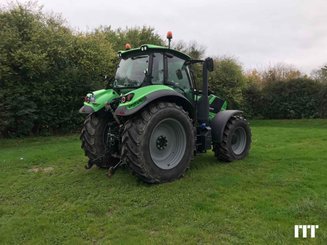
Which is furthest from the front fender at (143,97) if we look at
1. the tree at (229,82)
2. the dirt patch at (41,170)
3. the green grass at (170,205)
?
the tree at (229,82)

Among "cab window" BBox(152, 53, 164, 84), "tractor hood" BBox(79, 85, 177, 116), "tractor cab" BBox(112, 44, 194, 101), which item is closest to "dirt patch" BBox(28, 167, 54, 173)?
"tractor hood" BBox(79, 85, 177, 116)

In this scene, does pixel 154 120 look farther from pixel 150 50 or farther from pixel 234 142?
pixel 234 142

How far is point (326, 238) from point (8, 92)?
10.8 m

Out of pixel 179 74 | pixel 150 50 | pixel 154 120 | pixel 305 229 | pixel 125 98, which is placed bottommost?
pixel 305 229

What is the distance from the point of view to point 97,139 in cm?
572

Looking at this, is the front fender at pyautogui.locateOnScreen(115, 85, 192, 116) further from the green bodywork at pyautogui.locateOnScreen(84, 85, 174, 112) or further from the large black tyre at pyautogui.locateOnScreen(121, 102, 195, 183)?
the large black tyre at pyautogui.locateOnScreen(121, 102, 195, 183)

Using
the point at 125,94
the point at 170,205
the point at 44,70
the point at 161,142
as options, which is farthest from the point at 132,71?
the point at 44,70

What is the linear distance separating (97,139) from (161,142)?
1.22 metres

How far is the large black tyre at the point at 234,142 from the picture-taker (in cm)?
633

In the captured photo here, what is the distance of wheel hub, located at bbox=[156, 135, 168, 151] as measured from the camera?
5178mm

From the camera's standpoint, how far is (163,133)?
5.29m

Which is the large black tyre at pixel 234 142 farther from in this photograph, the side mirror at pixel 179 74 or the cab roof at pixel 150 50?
the cab roof at pixel 150 50

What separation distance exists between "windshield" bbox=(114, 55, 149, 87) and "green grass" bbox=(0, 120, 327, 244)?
5.04 feet

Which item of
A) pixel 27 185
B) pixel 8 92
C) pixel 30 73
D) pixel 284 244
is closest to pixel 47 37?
pixel 30 73
